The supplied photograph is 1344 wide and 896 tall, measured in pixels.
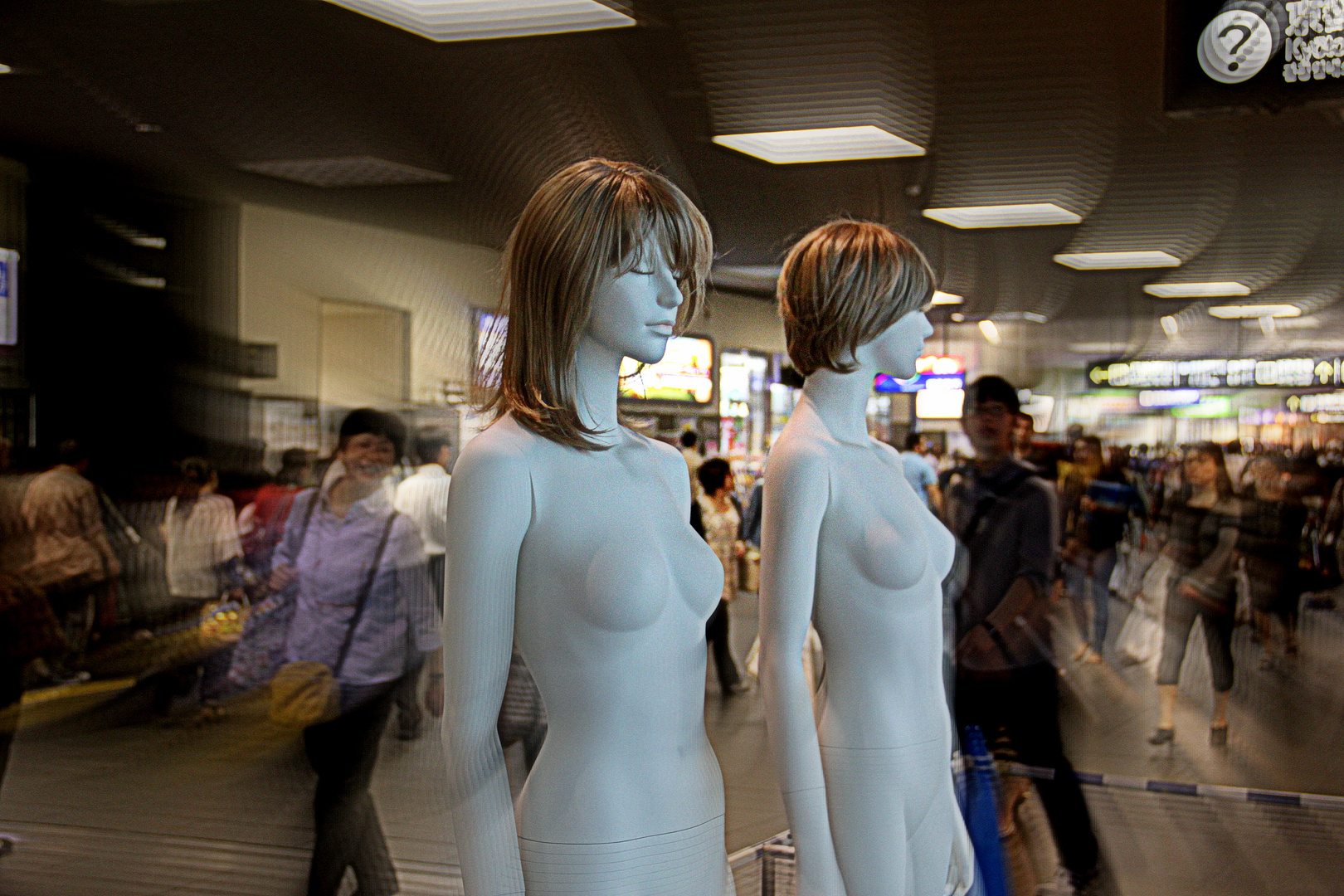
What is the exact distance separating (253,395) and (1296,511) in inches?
208

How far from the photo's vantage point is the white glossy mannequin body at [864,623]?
155 cm

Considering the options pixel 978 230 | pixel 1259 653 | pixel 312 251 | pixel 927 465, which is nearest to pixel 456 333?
pixel 927 465

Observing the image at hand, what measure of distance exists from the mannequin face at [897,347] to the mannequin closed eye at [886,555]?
0.24m

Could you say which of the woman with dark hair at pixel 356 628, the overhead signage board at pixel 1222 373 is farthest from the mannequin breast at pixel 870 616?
the overhead signage board at pixel 1222 373

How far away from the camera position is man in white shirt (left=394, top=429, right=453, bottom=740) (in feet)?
9.08

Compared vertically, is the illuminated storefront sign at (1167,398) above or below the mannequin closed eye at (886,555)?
above

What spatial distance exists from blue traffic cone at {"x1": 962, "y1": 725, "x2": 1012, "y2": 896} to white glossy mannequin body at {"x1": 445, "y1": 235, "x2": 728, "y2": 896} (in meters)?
1.15

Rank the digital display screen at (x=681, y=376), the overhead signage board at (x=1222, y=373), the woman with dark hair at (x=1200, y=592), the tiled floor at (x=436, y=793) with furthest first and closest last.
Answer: the woman with dark hair at (x=1200, y=592) < the overhead signage board at (x=1222, y=373) < the tiled floor at (x=436, y=793) < the digital display screen at (x=681, y=376)

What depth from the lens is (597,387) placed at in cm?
118

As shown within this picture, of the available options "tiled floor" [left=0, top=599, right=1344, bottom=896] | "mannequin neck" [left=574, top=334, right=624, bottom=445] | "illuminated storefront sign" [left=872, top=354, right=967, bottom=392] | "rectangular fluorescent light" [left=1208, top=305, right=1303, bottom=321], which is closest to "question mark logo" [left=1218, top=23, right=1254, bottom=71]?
"illuminated storefront sign" [left=872, top=354, right=967, bottom=392]

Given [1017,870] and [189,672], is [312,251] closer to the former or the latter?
[1017,870]

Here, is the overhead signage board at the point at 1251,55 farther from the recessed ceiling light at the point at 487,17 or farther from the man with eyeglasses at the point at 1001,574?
the recessed ceiling light at the point at 487,17

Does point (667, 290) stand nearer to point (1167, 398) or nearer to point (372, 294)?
point (372, 294)

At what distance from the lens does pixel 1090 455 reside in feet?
12.8
